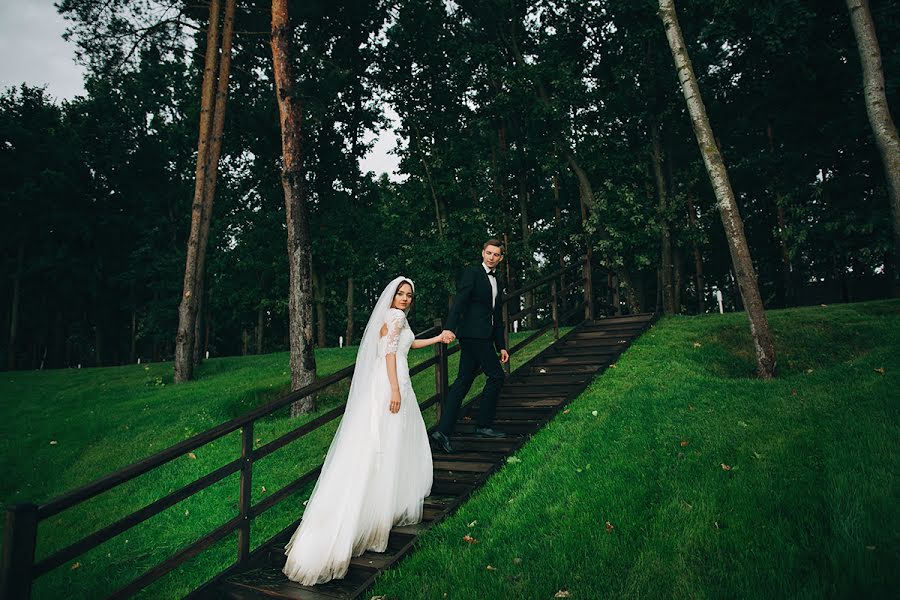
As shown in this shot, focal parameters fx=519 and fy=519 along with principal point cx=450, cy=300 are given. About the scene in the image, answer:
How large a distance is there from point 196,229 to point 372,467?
13.6 m

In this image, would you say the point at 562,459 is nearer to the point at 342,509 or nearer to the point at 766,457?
the point at 766,457

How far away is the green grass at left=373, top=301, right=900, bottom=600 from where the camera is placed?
344 cm

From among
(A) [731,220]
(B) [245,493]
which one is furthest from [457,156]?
(B) [245,493]

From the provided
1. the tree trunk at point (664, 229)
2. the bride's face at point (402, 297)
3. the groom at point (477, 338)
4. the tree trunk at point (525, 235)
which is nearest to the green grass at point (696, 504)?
the groom at point (477, 338)

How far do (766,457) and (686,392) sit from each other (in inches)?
111

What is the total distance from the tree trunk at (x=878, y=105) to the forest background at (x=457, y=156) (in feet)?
6.75

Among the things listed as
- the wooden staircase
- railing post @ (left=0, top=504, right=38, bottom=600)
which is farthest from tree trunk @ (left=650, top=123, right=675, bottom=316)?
railing post @ (left=0, top=504, right=38, bottom=600)

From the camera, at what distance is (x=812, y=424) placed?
18.2 feet

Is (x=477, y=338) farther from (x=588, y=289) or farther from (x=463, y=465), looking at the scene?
(x=588, y=289)

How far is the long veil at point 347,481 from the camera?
4.24 m

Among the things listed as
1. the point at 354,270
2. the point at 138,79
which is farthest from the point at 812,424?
the point at 354,270

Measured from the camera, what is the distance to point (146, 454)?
31.1 feet

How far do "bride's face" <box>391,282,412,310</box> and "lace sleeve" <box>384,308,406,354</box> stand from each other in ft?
0.19

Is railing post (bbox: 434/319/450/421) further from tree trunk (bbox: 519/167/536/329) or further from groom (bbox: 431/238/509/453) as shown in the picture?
tree trunk (bbox: 519/167/536/329)
